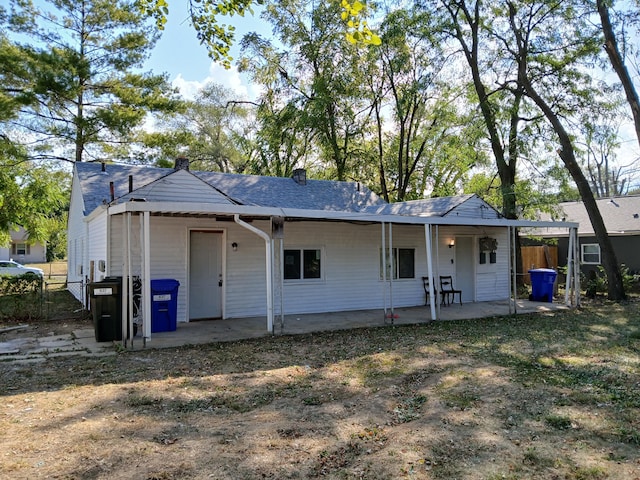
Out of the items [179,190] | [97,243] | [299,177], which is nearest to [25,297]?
[97,243]

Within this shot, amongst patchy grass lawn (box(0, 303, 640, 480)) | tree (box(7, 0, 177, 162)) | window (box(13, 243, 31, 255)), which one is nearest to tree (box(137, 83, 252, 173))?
tree (box(7, 0, 177, 162))

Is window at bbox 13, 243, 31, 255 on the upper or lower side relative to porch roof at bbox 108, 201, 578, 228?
upper

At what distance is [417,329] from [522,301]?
20.8ft

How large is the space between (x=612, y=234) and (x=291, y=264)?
49.4 ft

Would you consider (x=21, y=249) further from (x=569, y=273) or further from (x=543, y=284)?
(x=569, y=273)

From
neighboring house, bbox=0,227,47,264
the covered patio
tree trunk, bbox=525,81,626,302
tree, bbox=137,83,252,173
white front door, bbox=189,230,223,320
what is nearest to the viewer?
the covered patio

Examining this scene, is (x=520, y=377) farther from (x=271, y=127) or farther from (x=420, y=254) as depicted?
(x=271, y=127)

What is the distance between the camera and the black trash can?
7.73 m

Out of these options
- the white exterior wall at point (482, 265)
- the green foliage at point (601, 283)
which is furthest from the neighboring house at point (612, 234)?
the white exterior wall at point (482, 265)

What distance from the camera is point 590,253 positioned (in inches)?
782

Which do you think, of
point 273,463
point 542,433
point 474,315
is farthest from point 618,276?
point 273,463

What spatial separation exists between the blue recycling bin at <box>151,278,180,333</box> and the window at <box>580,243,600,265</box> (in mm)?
18275

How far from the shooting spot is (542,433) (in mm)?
3967

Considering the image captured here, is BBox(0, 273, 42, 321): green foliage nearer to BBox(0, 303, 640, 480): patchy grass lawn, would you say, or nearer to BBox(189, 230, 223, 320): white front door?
BBox(189, 230, 223, 320): white front door
